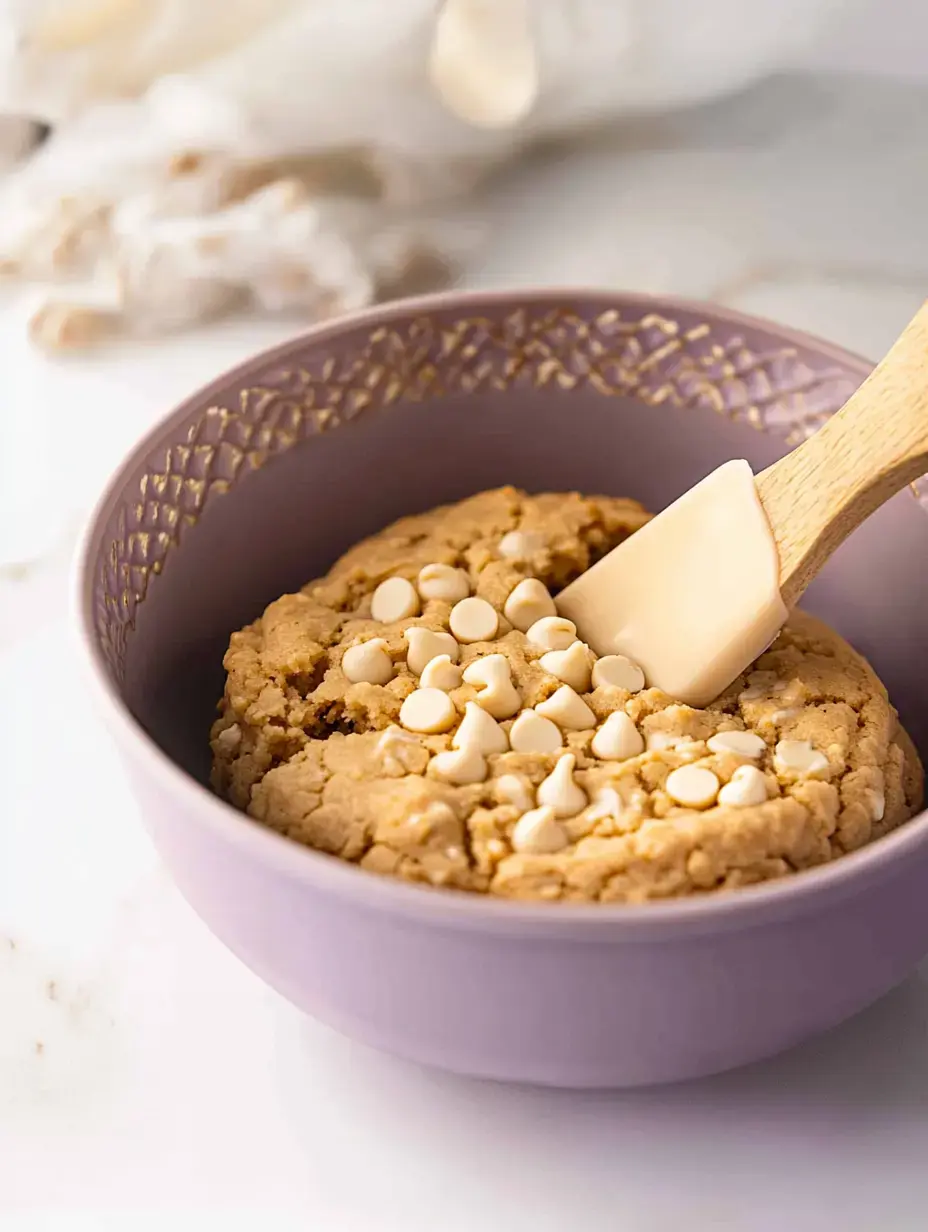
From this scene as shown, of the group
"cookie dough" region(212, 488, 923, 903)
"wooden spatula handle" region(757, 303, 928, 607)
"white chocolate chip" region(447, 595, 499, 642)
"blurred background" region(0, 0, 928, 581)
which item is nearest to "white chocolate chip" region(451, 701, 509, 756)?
"cookie dough" region(212, 488, 923, 903)

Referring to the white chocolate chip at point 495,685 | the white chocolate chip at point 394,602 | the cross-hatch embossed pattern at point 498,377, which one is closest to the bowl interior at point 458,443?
the cross-hatch embossed pattern at point 498,377

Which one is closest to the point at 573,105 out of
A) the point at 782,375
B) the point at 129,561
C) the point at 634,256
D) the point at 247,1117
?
the point at 634,256

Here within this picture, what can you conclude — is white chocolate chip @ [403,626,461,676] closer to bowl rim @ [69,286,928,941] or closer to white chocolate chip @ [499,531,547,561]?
white chocolate chip @ [499,531,547,561]

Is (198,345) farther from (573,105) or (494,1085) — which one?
(494,1085)

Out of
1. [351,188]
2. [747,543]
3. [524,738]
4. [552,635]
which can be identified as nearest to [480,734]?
[524,738]

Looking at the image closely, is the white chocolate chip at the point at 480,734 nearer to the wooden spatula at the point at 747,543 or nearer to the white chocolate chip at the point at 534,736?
Result: the white chocolate chip at the point at 534,736
